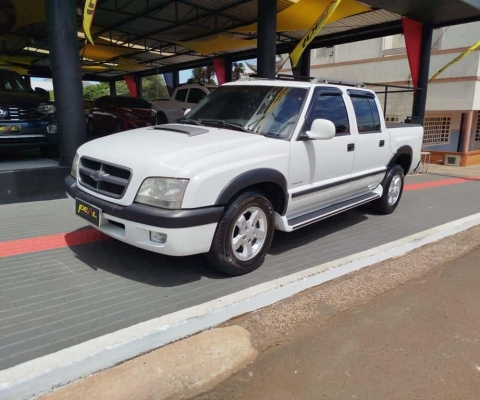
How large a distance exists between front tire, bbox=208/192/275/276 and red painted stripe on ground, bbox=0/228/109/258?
1.73 m

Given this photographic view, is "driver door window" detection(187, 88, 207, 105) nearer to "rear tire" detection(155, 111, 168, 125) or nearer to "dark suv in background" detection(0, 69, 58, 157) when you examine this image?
"rear tire" detection(155, 111, 168, 125)

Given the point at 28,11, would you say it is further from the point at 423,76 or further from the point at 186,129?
the point at 423,76

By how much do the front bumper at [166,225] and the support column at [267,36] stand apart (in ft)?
21.0

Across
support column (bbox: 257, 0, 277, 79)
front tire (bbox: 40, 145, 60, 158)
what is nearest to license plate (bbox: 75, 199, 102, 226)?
front tire (bbox: 40, 145, 60, 158)

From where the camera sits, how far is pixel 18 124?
679 centimetres

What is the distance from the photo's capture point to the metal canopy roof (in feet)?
35.1

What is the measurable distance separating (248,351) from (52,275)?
2037 millimetres

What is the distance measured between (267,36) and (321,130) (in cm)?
586

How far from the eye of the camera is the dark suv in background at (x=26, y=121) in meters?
6.67

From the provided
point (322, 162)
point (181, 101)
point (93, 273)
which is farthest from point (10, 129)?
point (181, 101)

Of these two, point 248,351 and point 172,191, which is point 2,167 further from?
point 248,351

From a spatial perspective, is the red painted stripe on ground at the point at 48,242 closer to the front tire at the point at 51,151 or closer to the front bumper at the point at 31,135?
the front bumper at the point at 31,135

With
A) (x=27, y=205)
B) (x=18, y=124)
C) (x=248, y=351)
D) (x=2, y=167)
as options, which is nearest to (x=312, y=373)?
(x=248, y=351)

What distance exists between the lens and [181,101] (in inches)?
522
